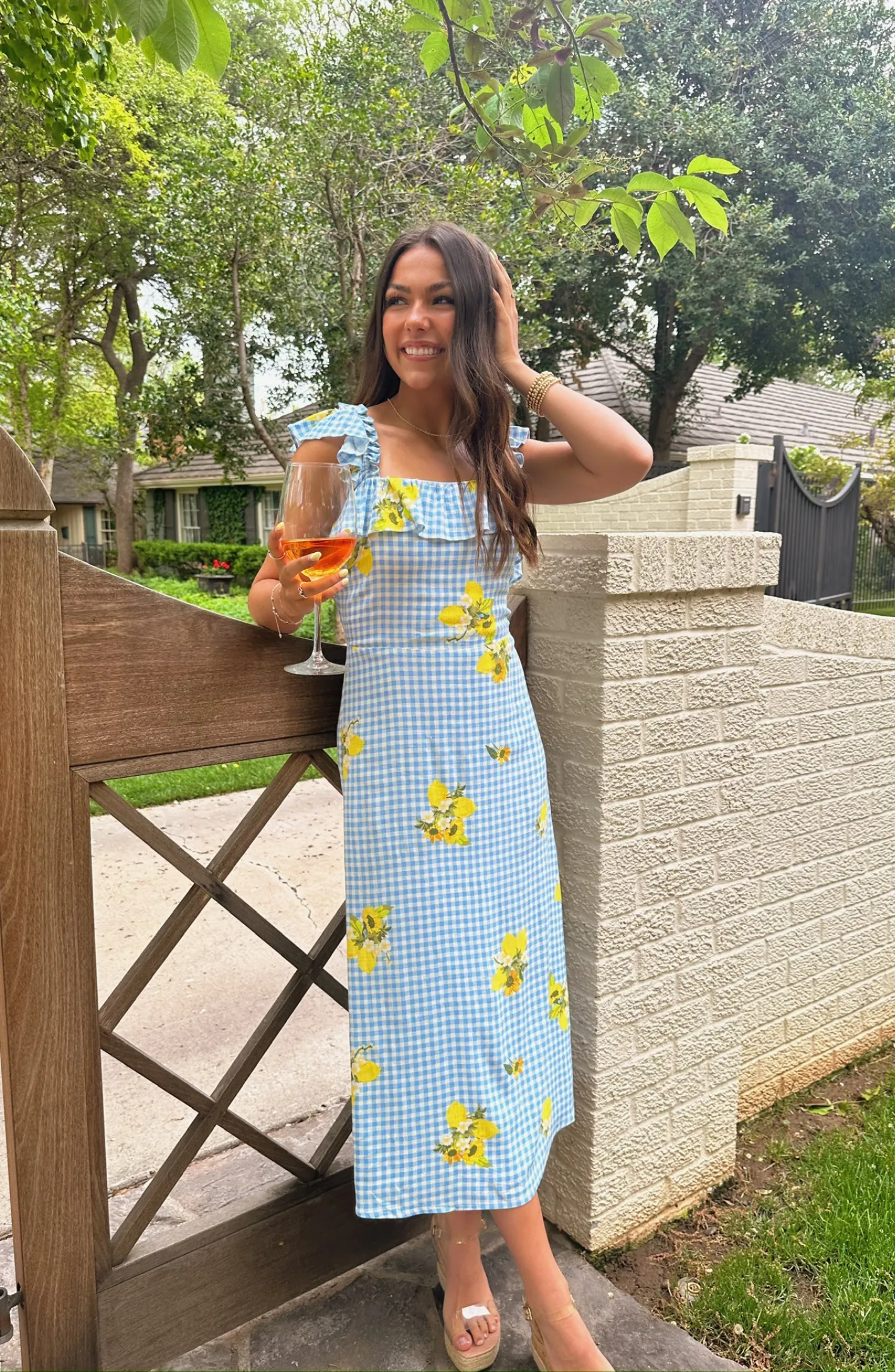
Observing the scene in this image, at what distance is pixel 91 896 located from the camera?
131cm

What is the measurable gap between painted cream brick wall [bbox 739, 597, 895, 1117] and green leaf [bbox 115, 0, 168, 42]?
1696 millimetres

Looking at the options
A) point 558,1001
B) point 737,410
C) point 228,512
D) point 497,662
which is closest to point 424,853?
point 497,662

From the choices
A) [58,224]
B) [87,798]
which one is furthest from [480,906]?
[58,224]

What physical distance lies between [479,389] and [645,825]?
0.91 meters

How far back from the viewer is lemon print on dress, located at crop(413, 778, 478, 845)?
1.43 m

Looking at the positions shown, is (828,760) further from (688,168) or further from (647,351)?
(647,351)

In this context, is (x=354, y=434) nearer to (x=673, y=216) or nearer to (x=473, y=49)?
(x=673, y=216)

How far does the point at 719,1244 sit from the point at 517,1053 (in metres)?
0.85

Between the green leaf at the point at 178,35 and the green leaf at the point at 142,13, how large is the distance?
0.04 meters

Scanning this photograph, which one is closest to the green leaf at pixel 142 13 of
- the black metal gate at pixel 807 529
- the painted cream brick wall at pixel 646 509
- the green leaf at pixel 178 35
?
the green leaf at pixel 178 35

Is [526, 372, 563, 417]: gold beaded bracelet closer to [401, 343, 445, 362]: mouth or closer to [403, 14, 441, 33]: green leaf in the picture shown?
[401, 343, 445, 362]: mouth

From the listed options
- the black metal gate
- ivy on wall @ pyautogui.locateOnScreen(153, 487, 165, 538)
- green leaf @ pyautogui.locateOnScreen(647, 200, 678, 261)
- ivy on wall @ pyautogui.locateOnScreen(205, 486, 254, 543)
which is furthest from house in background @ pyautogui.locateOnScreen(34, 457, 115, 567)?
green leaf @ pyautogui.locateOnScreen(647, 200, 678, 261)

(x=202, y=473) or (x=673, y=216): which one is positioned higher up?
(x=202, y=473)

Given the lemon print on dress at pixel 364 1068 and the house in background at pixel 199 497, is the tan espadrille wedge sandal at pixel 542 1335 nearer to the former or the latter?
the lemon print on dress at pixel 364 1068
